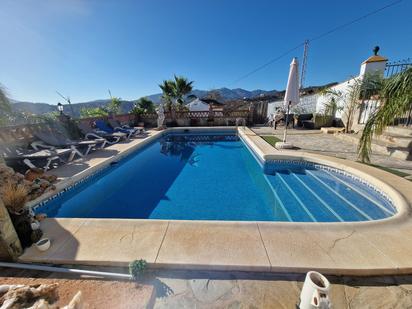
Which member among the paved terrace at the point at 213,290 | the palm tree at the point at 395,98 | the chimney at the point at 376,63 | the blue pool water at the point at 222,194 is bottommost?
the blue pool water at the point at 222,194

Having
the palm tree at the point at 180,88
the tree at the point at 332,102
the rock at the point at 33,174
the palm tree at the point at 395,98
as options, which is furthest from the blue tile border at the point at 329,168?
the palm tree at the point at 180,88

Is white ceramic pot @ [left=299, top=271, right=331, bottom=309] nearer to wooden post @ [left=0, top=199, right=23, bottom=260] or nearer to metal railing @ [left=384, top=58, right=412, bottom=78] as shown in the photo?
wooden post @ [left=0, top=199, right=23, bottom=260]

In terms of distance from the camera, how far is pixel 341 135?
8484mm

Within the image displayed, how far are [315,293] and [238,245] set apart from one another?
3.04ft

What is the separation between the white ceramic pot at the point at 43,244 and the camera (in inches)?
83.5

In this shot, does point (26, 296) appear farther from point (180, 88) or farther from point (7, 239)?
point (180, 88)

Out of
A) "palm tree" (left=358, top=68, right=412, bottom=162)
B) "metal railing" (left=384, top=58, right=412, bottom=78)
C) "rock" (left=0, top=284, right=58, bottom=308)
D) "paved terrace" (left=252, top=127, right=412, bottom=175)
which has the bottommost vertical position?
"rock" (left=0, top=284, right=58, bottom=308)

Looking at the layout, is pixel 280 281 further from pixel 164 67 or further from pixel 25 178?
pixel 164 67

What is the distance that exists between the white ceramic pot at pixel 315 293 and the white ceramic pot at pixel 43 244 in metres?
2.80

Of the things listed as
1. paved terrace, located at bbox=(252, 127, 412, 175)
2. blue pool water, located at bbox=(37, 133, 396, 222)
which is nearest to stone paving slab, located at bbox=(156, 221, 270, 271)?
blue pool water, located at bbox=(37, 133, 396, 222)

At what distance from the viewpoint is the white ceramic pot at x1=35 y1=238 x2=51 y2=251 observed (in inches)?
83.5

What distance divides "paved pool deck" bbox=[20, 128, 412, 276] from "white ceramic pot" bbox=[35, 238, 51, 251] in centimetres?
6

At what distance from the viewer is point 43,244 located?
2.14 meters

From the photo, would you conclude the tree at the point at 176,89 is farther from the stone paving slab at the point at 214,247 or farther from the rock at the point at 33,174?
the stone paving slab at the point at 214,247
